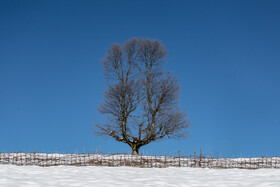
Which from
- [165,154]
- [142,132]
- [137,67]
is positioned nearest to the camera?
[165,154]

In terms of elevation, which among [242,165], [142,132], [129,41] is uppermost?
[129,41]

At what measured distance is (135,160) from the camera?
1620cm

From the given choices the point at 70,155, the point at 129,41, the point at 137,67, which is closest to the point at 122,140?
the point at 70,155

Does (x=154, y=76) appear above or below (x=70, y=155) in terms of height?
above

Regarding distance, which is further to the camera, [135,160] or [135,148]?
[135,148]

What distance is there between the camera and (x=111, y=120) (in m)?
20.8

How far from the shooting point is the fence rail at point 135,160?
15.8m

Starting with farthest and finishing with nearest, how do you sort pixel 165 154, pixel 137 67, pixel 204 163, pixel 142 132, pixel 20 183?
pixel 137 67, pixel 142 132, pixel 165 154, pixel 204 163, pixel 20 183

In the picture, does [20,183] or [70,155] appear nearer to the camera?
[20,183]

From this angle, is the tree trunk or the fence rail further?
the tree trunk

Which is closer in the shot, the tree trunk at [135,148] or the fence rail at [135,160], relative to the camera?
the fence rail at [135,160]

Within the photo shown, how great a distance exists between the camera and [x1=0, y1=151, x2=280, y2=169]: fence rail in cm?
1578

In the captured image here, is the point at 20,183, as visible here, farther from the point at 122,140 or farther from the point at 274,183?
the point at 122,140

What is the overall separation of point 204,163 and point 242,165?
208cm
